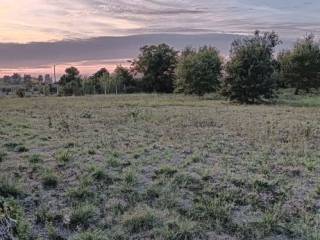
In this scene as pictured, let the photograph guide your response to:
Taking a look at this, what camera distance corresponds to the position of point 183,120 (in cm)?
1956

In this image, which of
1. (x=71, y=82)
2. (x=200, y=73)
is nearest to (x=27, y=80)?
(x=71, y=82)

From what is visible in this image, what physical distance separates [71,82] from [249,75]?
149 feet

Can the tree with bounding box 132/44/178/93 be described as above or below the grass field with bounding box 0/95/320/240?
above

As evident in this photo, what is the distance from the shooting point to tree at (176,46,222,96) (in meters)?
47.0

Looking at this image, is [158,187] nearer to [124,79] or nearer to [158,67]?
[158,67]

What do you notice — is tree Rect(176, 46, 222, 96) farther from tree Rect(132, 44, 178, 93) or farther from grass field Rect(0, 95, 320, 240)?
grass field Rect(0, 95, 320, 240)

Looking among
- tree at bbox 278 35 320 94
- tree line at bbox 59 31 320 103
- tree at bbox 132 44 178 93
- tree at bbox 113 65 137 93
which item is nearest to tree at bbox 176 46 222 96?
tree line at bbox 59 31 320 103

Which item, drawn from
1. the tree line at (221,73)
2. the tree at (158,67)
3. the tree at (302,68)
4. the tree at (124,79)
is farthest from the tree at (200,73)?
the tree at (124,79)

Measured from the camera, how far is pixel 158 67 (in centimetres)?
6650

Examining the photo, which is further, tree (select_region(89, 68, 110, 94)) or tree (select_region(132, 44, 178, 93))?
tree (select_region(89, 68, 110, 94))

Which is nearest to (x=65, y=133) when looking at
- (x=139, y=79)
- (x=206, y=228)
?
(x=206, y=228)

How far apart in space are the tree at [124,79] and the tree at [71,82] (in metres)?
6.06

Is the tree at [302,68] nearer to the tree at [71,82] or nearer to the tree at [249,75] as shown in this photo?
the tree at [249,75]

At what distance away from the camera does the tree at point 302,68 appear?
A: 4825 centimetres
